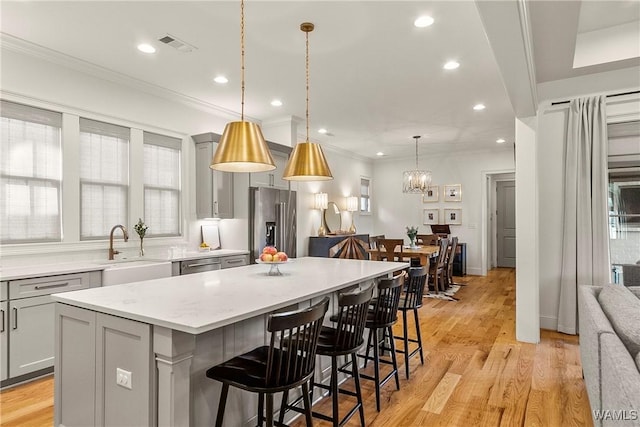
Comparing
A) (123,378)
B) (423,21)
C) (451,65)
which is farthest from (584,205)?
(123,378)

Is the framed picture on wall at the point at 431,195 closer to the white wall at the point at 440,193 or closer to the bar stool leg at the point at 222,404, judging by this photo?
the white wall at the point at 440,193

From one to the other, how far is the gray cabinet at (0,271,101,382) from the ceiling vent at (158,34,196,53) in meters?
2.20

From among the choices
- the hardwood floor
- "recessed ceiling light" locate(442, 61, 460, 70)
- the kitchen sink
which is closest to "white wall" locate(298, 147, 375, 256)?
the kitchen sink

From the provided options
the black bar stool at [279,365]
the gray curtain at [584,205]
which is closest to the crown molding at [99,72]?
the black bar stool at [279,365]

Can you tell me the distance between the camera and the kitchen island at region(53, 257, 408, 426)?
1.66 metres

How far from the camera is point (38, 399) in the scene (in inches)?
109

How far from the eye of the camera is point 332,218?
26.0ft

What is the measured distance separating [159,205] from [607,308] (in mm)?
Answer: 4472

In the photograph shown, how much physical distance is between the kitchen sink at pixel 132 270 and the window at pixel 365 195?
602 centimetres

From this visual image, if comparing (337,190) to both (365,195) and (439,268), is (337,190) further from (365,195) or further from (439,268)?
(439,268)

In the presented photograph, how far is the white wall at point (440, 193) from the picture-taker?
8445 mm

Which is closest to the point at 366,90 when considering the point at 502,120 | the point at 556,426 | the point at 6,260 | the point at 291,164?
the point at 291,164

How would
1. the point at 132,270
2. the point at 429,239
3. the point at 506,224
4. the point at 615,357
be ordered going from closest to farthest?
1. the point at 615,357
2. the point at 132,270
3. the point at 429,239
4. the point at 506,224

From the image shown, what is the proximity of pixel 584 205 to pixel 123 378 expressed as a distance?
4407 millimetres
